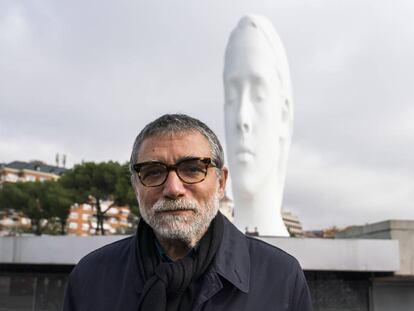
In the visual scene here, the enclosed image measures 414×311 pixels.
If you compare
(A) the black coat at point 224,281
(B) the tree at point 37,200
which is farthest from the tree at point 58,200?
(A) the black coat at point 224,281

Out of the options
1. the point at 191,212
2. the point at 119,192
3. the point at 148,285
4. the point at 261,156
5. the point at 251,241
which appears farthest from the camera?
the point at 119,192

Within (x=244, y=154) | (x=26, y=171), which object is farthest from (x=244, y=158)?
(x=26, y=171)

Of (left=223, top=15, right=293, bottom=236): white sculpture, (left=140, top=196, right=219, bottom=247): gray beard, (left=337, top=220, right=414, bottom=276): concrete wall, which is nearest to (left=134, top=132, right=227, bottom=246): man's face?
(left=140, top=196, right=219, bottom=247): gray beard

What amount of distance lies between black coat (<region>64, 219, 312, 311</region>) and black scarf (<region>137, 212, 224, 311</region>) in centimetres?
3

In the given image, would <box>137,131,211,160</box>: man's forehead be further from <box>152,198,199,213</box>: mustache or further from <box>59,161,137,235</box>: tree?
<box>59,161,137,235</box>: tree

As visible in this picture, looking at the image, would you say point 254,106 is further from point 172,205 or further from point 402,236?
point 172,205

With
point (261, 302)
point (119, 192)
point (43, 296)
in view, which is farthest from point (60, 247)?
point (119, 192)

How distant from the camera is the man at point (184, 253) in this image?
1377mm

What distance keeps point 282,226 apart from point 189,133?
8.33 meters

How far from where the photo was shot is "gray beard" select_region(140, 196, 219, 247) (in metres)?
1.45

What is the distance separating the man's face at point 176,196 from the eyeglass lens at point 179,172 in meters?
0.01

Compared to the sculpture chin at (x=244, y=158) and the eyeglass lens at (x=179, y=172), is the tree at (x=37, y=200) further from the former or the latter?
the eyeglass lens at (x=179, y=172)

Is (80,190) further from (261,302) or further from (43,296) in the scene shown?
(261,302)

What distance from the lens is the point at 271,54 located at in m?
9.77
